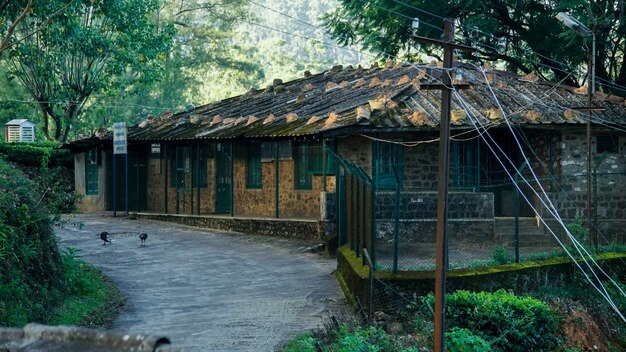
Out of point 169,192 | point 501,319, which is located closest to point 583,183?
point 501,319

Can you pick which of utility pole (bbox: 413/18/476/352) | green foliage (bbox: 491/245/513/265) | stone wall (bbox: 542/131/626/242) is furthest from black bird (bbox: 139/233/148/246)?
utility pole (bbox: 413/18/476/352)

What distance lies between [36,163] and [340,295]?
22.5 meters

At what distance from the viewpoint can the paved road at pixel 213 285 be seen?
45.1 ft

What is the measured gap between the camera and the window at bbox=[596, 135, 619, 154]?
2466 cm

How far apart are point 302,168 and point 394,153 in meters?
3.41

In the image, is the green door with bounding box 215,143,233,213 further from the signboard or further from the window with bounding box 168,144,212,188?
the signboard

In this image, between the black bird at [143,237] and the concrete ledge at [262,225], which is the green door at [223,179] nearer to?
the concrete ledge at [262,225]

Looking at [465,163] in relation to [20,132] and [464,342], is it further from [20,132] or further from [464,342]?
[20,132]

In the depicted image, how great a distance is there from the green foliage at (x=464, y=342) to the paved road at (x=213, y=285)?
2226 mm

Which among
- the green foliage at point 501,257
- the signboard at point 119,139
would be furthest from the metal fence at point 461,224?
the signboard at point 119,139

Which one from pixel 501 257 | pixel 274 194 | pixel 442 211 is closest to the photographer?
pixel 442 211

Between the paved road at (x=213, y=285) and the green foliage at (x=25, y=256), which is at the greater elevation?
the green foliage at (x=25, y=256)

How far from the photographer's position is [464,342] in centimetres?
1372

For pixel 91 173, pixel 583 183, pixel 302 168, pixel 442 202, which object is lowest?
pixel 442 202
